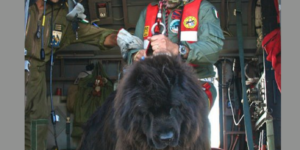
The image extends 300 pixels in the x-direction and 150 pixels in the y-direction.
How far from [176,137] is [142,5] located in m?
3.17

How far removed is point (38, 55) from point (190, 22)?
1.78 meters

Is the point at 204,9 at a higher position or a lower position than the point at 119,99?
higher

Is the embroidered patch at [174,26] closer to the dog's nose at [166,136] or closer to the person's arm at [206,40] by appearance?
the person's arm at [206,40]

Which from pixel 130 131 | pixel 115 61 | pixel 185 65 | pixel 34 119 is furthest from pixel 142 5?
pixel 130 131

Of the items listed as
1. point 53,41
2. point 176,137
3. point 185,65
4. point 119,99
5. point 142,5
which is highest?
point 142,5

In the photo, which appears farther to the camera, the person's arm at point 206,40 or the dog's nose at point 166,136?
the person's arm at point 206,40

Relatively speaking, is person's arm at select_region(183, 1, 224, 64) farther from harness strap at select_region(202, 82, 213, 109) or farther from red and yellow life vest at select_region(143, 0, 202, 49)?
harness strap at select_region(202, 82, 213, 109)

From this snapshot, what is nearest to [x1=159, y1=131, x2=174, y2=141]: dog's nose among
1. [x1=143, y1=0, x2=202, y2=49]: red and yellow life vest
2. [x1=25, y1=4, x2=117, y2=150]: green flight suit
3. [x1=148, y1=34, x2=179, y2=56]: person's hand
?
[x1=148, y1=34, x2=179, y2=56]: person's hand

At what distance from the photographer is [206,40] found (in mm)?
4570

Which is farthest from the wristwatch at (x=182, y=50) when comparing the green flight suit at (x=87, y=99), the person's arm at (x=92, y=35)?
the green flight suit at (x=87, y=99)

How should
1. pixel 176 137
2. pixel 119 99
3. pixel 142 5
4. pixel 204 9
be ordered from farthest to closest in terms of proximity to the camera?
pixel 142 5 < pixel 204 9 < pixel 119 99 < pixel 176 137

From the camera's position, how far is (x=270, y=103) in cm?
525

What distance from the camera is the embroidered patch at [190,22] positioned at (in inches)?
183

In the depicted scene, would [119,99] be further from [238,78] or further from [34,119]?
[238,78]
